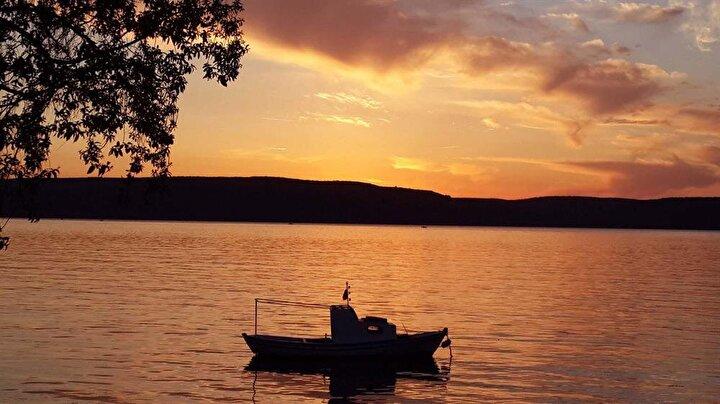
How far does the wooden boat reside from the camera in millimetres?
46125

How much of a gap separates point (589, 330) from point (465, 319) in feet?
33.1

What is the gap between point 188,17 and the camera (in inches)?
950

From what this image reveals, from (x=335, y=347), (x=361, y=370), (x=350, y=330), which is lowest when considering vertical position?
(x=361, y=370)

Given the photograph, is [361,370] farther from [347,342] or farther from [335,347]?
[335,347]

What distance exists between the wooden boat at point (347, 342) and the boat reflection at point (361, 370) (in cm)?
45

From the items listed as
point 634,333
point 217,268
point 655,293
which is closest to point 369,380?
point 634,333

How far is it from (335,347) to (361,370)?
1.93 meters

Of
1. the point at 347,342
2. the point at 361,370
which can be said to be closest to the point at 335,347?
the point at 347,342

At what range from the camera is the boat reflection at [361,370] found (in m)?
42.7

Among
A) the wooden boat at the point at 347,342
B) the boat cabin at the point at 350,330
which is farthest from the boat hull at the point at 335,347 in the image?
the boat cabin at the point at 350,330

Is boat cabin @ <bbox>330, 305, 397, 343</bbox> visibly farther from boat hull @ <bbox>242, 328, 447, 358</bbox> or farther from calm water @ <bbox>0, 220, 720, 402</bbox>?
calm water @ <bbox>0, 220, 720, 402</bbox>

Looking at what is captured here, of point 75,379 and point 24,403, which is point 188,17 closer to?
point 24,403

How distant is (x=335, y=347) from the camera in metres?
46.0

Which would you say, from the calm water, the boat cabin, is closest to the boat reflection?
the calm water
